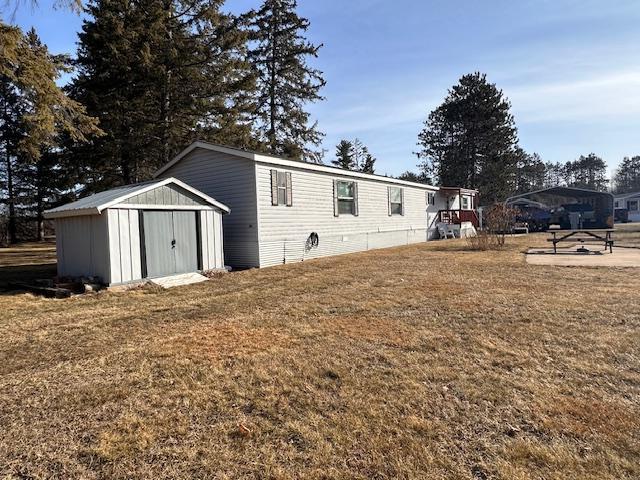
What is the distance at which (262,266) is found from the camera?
38.4 ft

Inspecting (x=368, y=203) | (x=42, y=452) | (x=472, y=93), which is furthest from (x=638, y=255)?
(x=472, y=93)

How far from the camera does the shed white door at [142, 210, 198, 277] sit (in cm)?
922

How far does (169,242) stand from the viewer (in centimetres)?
967

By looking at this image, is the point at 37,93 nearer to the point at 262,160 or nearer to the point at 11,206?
the point at 262,160

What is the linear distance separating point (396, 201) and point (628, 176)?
7893cm

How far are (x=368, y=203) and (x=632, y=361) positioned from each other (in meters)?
13.5

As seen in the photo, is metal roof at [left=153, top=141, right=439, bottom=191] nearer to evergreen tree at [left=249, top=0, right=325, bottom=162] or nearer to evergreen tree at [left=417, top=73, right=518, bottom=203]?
evergreen tree at [left=249, top=0, right=325, bottom=162]

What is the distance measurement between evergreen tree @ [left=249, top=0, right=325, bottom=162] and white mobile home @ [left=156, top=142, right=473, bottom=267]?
11011 millimetres

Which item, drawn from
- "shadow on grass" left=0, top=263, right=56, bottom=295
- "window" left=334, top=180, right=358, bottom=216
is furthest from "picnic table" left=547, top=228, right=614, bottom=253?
"shadow on grass" left=0, top=263, right=56, bottom=295

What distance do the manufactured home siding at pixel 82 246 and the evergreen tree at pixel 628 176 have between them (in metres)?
88.3

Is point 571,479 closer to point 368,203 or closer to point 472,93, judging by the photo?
point 368,203

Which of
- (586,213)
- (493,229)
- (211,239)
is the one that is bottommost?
(493,229)

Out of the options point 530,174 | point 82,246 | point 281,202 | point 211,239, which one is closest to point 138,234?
point 82,246

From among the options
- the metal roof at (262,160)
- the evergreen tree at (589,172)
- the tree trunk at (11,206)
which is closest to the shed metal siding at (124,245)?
the metal roof at (262,160)
